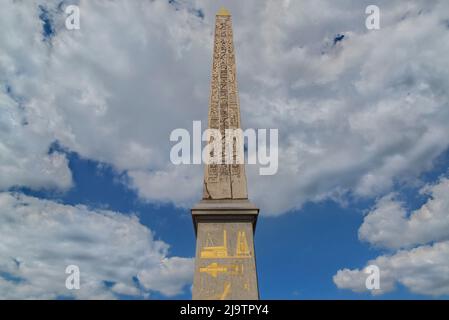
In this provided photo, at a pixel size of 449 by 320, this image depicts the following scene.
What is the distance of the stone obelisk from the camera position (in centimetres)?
1107

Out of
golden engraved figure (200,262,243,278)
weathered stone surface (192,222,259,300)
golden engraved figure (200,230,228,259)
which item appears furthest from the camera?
golden engraved figure (200,230,228,259)

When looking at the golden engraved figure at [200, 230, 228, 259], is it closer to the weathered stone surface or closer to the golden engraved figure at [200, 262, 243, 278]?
the weathered stone surface

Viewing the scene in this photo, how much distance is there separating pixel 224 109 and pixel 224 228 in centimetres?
424

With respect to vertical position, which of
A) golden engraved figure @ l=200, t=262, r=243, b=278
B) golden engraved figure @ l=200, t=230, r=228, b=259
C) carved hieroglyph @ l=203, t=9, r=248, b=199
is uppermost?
carved hieroglyph @ l=203, t=9, r=248, b=199

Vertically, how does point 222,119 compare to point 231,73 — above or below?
below

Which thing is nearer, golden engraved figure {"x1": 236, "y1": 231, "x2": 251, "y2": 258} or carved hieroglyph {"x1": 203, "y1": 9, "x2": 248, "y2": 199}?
golden engraved figure {"x1": 236, "y1": 231, "x2": 251, "y2": 258}

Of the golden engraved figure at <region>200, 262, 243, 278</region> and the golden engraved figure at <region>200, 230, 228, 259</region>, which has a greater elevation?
the golden engraved figure at <region>200, 230, 228, 259</region>

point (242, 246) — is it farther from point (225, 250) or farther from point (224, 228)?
point (224, 228)

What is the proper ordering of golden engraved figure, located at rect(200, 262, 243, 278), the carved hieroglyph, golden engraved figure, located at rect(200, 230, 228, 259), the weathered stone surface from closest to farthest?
the weathered stone surface, golden engraved figure, located at rect(200, 262, 243, 278), golden engraved figure, located at rect(200, 230, 228, 259), the carved hieroglyph

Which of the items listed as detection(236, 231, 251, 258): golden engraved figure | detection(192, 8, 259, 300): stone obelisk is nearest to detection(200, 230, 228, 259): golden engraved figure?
detection(192, 8, 259, 300): stone obelisk
